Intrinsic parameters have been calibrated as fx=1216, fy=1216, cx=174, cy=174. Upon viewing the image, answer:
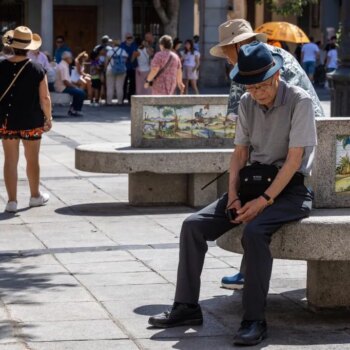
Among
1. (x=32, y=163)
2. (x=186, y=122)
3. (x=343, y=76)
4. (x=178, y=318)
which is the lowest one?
(x=178, y=318)

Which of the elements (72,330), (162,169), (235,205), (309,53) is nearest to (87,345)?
(72,330)

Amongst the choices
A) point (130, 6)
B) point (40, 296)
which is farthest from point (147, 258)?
point (130, 6)

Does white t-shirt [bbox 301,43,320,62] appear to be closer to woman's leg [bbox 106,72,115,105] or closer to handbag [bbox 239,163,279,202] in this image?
woman's leg [bbox 106,72,115,105]

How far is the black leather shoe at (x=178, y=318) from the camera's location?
22.4 feet

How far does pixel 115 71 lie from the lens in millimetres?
27609

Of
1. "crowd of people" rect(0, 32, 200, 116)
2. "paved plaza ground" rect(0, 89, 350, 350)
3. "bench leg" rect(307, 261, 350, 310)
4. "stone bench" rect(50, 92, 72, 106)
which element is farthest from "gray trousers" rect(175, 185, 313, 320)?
"stone bench" rect(50, 92, 72, 106)

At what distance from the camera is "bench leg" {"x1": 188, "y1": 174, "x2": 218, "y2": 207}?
38.9 feet

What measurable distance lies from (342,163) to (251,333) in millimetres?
1324

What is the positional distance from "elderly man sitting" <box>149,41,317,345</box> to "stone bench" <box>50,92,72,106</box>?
18731mm

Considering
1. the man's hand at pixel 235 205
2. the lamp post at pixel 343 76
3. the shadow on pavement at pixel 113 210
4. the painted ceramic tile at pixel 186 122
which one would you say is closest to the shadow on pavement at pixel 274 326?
the man's hand at pixel 235 205

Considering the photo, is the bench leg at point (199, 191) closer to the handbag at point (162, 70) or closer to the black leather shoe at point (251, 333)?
the black leather shoe at point (251, 333)

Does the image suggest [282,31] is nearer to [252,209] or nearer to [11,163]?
[11,163]

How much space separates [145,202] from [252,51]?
5324 mm

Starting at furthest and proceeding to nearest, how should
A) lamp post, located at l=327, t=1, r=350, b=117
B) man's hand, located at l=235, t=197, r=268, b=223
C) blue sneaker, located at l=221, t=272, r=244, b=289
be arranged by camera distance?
lamp post, located at l=327, t=1, r=350, b=117 < blue sneaker, located at l=221, t=272, r=244, b=289 < man's hand, located at l=235, t=197, r=268, b=223
